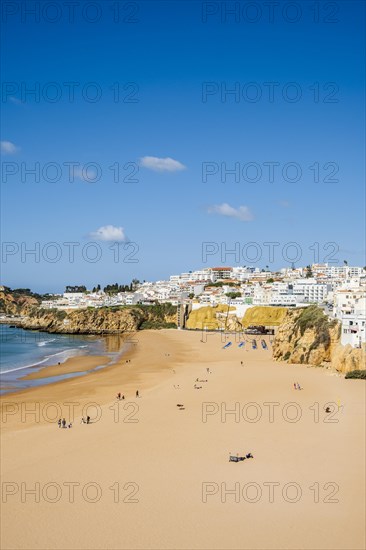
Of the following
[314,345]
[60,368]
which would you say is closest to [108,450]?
[314,345]

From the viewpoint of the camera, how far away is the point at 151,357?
4409 centimetres

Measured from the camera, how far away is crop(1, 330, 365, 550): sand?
10.6 m

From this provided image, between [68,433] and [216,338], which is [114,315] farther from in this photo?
[68,433]

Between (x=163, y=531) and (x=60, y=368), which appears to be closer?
(x=163, y=531)

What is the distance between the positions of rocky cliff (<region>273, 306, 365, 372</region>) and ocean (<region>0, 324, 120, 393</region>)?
50.2ft

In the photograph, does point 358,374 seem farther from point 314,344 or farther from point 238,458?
point 238,458

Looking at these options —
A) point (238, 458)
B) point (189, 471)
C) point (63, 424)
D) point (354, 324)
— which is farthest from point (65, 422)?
point (354, 324)

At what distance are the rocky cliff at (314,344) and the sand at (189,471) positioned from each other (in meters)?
2.86

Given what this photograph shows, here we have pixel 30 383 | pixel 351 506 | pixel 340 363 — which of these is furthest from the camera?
pixel 30 383

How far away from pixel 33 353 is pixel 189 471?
36.9 m

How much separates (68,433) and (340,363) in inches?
650

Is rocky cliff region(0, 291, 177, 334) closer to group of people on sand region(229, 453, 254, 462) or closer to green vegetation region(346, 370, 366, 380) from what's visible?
green vegetation region(346, 370, 366, 380)

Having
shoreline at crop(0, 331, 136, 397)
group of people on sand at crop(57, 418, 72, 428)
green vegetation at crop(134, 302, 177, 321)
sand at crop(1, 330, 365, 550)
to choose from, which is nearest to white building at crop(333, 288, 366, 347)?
sand at crop(1, 330, 365, 550)

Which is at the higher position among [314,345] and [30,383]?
[314,345]
